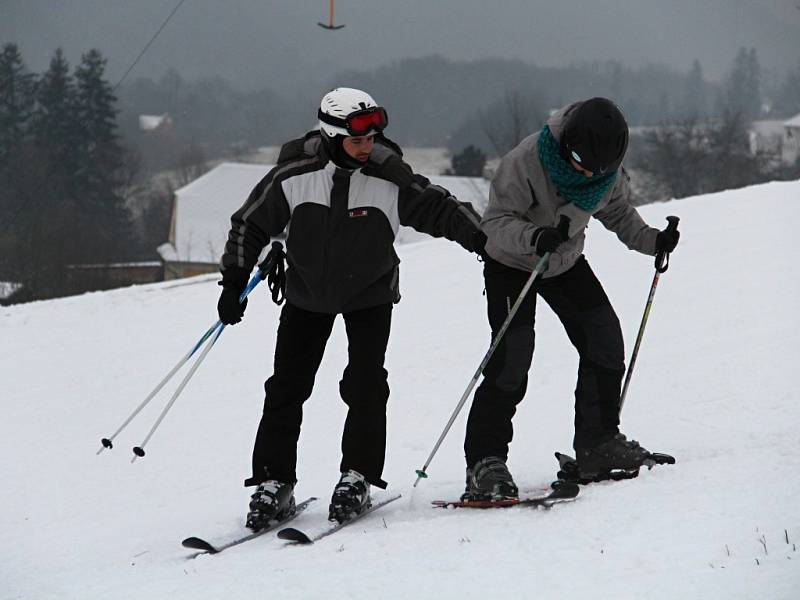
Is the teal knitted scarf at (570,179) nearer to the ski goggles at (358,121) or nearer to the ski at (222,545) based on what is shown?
the ski goggles at (358,121)

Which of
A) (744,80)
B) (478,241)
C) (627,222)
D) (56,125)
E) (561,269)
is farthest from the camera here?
(744,80)

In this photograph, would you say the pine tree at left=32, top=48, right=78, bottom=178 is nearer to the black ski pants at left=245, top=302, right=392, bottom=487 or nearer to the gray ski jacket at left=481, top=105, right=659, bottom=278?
the black ski pants at left=245, top=302, right=392, bottom=487

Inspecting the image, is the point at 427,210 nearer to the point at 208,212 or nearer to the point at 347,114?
the point at 347,114

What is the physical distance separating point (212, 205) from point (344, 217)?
54249 millimetres

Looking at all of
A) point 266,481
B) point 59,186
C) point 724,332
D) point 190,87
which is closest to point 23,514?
point 266,481

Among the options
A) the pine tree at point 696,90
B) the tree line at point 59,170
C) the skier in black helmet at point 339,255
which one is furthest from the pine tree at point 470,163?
the pine tree at point 696,90

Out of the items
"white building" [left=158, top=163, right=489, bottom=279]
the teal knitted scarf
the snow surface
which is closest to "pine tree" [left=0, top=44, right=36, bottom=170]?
"white building" [left=158, top=163, right=489, bottom=279]

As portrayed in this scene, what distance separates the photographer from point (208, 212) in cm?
5722

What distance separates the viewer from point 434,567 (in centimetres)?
328

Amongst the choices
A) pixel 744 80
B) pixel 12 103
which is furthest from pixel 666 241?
pixel 744 80

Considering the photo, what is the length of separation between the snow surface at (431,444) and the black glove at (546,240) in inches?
38.2

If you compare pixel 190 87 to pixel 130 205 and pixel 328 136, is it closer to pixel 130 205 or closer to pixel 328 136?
pixel 130 205

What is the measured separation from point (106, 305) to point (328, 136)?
8852 mm

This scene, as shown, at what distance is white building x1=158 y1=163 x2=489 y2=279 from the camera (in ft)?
180
